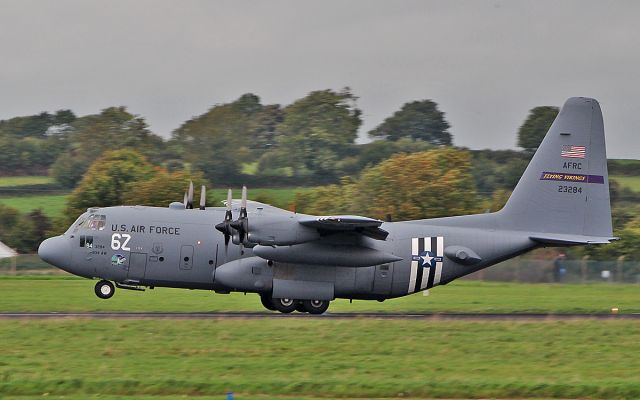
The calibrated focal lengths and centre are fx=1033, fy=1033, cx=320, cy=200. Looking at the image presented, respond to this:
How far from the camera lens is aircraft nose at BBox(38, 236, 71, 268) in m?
29.2

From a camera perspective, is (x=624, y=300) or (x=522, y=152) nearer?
(x=624, y=300)

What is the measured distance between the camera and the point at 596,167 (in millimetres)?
30875


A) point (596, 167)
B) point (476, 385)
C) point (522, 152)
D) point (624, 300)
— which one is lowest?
point (476, 385)

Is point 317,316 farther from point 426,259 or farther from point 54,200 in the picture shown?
point 54,200

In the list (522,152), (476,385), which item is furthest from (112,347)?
(522,152)

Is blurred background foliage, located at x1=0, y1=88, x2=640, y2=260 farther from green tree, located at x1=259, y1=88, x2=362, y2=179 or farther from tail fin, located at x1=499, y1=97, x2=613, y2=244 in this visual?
tail fin, located at x1=499, y1=97, x2=613, y2=244

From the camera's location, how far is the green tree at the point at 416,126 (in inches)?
5118

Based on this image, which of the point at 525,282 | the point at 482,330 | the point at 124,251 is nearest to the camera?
the point at 482,330

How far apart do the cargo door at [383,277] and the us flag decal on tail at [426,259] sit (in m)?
0.61

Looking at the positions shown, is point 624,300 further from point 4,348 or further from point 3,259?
point 3,259

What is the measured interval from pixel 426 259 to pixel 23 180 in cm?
7269

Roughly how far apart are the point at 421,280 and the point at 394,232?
1.59m

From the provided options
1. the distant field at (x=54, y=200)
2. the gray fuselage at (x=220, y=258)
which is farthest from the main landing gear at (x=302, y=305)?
the distant field at (x=54, y=200)

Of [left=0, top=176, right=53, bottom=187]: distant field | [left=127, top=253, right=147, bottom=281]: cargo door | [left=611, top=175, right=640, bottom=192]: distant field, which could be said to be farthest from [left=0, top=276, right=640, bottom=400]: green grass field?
[left=611, top=175, right=640, bottom=192]: distant field
